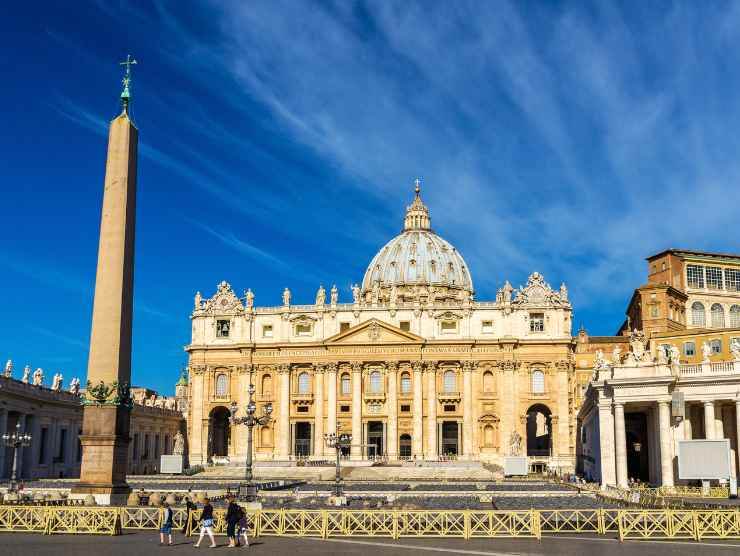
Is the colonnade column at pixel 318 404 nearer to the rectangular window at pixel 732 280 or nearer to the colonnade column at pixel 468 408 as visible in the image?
the colonnade column at pixel 468 408

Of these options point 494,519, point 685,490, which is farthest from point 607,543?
point 685,490

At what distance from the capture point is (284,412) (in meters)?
86.1

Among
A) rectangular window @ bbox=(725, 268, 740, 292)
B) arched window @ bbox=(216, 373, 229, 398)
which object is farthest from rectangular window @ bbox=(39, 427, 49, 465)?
rectangular window @ bbox=(725, 268, 740, 292)

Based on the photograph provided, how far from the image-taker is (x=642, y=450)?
5669 centimetres

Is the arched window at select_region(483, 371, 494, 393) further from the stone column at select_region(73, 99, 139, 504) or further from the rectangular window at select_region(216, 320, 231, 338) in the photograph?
the stone column at select_region(73, 99, 139, 504)

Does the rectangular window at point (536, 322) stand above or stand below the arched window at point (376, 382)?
above

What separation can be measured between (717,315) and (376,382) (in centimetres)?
3210

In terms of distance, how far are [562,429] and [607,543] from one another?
60009 millimetres

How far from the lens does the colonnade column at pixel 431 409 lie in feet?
273

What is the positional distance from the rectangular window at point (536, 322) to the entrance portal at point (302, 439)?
2373cm

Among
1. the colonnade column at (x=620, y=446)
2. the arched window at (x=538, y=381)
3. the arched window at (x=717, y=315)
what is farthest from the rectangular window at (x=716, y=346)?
the colonnade column at (x=620, y=446)

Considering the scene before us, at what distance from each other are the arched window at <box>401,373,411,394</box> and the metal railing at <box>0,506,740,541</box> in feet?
191

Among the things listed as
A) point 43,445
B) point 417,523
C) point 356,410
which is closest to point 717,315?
point 356,410

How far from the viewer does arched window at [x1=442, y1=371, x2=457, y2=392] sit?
85.0m
